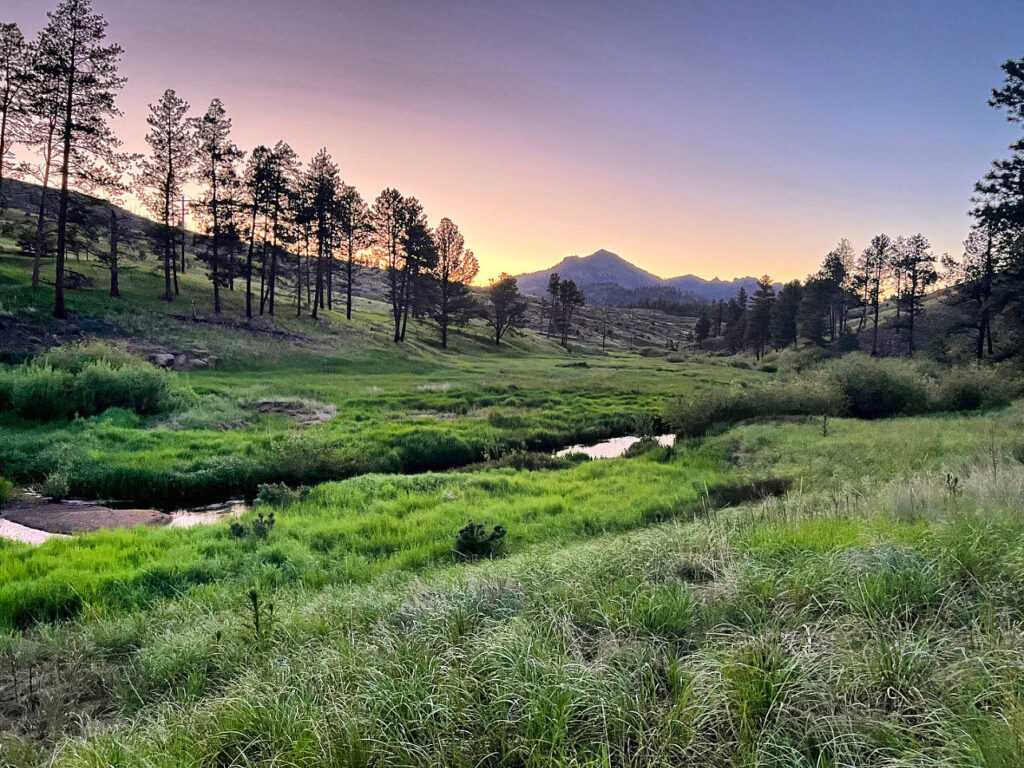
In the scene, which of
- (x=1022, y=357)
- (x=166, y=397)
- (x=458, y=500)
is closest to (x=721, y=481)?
(x=458, y=500)

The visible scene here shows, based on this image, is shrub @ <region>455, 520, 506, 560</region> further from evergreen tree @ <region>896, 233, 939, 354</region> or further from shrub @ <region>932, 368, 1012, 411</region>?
evergreen tree @ <region>896, 233, 939, 354</region>

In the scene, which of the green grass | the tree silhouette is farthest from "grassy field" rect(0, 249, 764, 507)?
the tree silhouette

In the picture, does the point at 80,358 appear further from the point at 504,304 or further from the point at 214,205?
the point at 504,304

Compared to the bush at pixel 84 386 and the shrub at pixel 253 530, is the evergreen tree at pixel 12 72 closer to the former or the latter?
the bush at pixel 84 386

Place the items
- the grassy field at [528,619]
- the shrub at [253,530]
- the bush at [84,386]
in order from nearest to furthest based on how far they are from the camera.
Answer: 1. the grassy field at [528,619]
2. the shrub at [253,530]
3. the bush at [84,386]

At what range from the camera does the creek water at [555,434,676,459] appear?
18297 mm

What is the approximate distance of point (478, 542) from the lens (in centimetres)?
876

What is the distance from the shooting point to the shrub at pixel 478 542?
8672 millimetres

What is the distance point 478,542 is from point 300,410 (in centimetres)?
1577

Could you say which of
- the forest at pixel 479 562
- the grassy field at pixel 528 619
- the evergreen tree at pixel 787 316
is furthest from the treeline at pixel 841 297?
the grassy field at pixel 528 619

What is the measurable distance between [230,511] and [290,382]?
18173mm

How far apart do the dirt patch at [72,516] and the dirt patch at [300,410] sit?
819 cm

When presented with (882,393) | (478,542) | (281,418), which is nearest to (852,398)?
(882,393)

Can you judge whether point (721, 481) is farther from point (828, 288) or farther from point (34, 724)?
point (828, 288)
